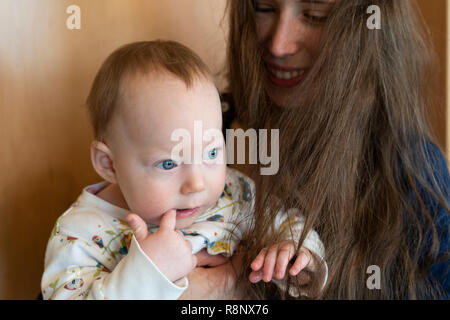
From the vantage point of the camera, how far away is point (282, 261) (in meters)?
0.84

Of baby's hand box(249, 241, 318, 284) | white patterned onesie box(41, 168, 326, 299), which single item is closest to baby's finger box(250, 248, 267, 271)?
baby's hand box(249, 241, 318, 284)

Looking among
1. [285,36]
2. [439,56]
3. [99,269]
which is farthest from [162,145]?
→ [439,56]

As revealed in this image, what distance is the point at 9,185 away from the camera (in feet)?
3.42

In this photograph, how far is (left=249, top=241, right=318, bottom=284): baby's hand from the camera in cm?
84

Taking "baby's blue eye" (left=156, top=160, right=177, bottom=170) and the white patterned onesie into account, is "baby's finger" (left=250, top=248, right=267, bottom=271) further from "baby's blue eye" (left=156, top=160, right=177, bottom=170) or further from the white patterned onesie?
"baby's blue eye" (left=156, top=160, right=177, bottom=170)

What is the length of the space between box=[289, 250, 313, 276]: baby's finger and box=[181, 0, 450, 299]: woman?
0.10 meters

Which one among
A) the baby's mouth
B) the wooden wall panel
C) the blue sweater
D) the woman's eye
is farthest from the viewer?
the wooden wall panel

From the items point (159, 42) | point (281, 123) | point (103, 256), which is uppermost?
point (159, 42)

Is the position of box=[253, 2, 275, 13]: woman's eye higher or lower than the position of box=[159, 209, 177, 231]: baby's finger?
higher

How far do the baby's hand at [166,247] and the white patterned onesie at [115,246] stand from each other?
2 centimetres

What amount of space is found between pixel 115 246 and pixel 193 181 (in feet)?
0.67

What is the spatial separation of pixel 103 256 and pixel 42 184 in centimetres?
32

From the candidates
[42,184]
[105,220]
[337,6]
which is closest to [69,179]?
[42,184]
